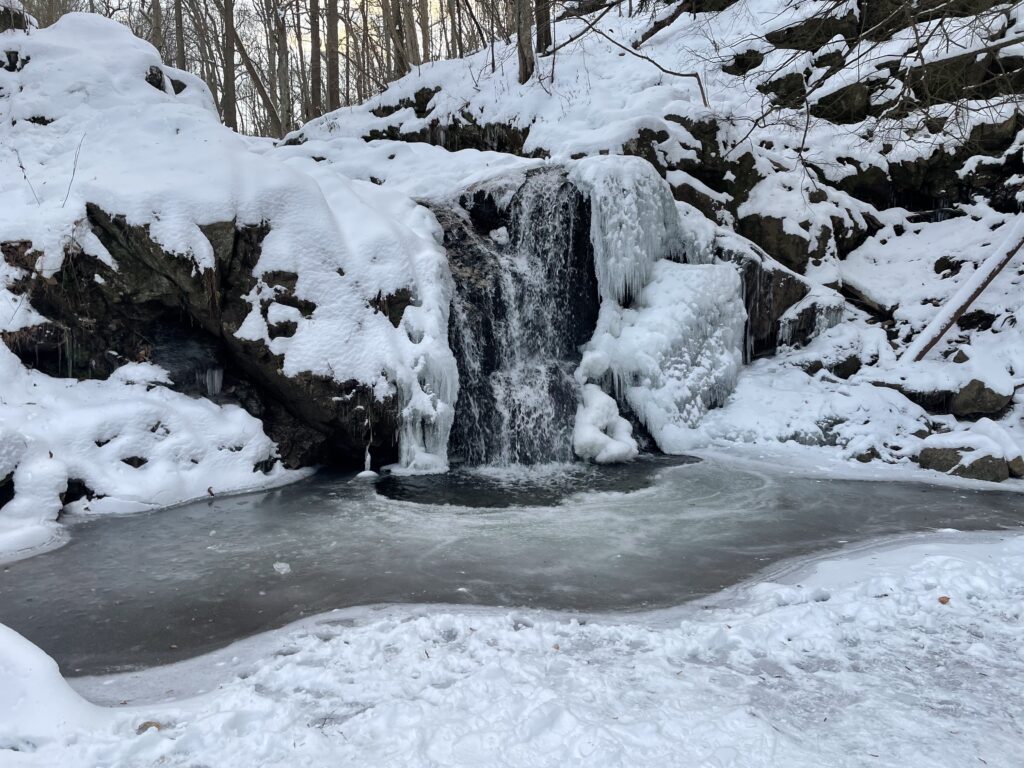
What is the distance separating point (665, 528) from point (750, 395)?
4.04 meters

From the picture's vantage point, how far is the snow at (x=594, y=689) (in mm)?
2199

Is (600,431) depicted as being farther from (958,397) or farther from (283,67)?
(283,67)

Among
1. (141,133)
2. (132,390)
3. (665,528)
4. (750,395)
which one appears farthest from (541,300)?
(141,133)

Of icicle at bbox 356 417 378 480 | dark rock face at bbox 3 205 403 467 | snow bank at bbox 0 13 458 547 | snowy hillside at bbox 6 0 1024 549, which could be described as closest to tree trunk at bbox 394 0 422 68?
snowy hillside at bbox 6 0 1024 549

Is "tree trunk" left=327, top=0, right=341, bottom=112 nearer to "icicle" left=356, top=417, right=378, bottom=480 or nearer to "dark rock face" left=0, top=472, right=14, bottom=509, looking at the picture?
"icicle" left=356, top=417, right=378, bottom=480

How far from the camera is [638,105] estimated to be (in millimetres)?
10977

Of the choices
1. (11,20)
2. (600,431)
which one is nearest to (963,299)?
(600,431)

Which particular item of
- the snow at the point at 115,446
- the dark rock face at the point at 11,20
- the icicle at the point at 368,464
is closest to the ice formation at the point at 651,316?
the icicle at the point at 368,464

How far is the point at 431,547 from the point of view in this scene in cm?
462

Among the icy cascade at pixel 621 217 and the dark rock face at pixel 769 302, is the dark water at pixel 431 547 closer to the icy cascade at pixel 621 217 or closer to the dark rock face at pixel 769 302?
the icy cascade at pixel 621 217

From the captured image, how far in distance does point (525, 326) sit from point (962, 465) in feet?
16.3

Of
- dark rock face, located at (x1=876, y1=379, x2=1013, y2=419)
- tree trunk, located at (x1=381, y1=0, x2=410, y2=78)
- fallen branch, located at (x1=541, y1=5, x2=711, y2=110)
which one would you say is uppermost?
tree trunk, located at (x1=381, y1=0, x2=410, y2=78)

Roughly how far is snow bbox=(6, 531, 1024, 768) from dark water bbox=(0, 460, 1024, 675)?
35 cm

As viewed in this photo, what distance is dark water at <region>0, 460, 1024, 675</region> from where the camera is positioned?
3.56 metres
